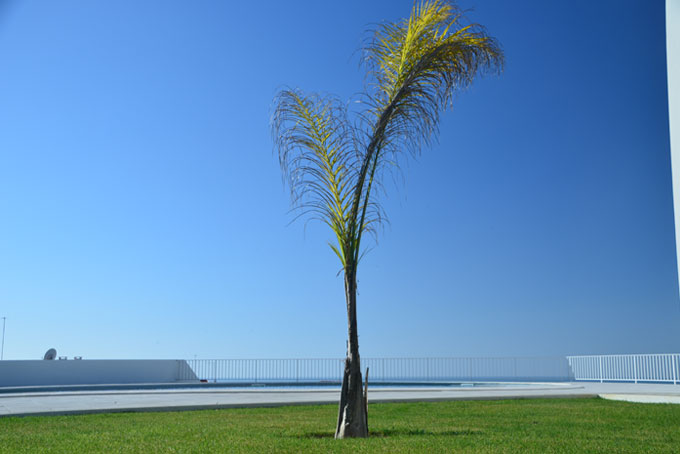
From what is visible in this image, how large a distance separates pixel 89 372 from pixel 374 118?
15825 mm

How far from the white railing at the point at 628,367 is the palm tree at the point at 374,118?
1358 cm

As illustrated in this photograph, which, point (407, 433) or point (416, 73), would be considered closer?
point (407, 433)

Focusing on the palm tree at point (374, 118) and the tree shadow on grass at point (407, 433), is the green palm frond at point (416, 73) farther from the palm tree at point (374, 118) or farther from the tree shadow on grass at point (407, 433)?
the tree shadow on grass at point (407, 433)

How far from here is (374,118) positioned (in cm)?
688

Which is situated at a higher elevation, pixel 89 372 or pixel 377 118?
pixel 377 118

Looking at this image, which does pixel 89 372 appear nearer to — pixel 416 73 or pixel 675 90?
pixel 416 73

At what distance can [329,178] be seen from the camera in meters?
6.99

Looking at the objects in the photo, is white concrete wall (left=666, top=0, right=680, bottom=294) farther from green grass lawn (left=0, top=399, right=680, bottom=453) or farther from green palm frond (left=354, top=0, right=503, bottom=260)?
green palm frond (left=354, top=0, right=503, bottom=260)

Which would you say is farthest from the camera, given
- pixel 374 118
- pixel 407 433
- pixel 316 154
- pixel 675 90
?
pixel 675 90

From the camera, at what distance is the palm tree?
6.78 meters

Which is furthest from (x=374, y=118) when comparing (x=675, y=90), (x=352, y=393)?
(x=675, y=90)

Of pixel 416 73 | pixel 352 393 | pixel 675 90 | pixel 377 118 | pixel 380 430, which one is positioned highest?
pixel 675 90

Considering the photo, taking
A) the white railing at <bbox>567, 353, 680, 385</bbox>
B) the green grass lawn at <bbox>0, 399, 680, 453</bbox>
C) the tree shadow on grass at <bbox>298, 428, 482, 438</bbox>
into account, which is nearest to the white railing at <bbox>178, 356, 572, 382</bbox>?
the white railing at <bbox>567, 353, 680, 385</bbox>

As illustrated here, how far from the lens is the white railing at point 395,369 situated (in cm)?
2153
